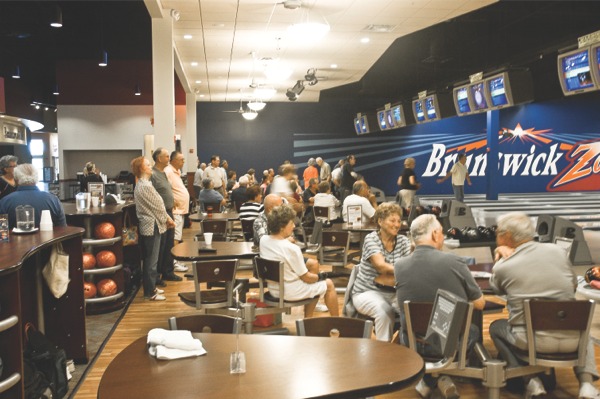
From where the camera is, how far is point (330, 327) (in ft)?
9.64

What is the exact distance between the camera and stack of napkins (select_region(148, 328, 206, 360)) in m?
2.48

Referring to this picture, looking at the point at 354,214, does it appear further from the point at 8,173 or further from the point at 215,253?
the point at 8,173

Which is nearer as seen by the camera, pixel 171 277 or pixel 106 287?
pixel 106 287

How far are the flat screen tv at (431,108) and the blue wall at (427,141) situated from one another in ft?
23.6

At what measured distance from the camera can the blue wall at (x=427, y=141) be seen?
67.0 ft

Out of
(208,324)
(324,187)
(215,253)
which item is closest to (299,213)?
(324,187)

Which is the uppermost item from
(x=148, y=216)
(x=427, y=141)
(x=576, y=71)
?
(x=576, y=71)

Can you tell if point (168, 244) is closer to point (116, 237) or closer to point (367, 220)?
point (116, 237)

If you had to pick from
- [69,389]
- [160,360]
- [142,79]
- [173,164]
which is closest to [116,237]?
[173,164]

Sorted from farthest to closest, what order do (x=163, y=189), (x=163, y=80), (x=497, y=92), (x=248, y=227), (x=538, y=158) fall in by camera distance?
(x=538, y=158)
(x=497, y=92)
(x=163, y=80)
(x=248, y=227)
(x=163, y=189)

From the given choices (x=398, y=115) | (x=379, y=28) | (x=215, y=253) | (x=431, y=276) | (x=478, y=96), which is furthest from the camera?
(x=398, y=115)

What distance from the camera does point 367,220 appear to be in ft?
24.4

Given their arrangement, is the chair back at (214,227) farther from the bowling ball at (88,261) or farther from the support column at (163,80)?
the support column at (163,80)

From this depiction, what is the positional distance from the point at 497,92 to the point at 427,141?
434 inches
